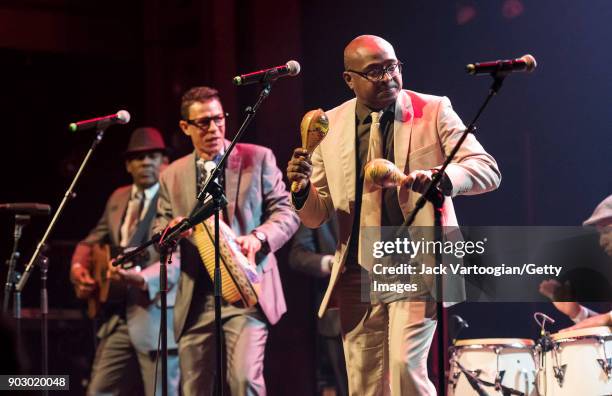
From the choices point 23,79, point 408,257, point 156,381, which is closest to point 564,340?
point 408,257

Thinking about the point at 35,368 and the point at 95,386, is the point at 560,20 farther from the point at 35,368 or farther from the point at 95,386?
the point at 35,368

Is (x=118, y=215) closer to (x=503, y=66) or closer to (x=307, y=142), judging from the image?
(x=307, y=142)

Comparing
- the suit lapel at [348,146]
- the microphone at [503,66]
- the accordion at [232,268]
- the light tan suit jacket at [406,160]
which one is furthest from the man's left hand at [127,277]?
the microphone at [503,66]

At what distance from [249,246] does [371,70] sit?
1396mm

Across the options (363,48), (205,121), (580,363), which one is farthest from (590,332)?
(205,121)

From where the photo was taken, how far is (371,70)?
15.2 ft

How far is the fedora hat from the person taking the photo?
7.35 m

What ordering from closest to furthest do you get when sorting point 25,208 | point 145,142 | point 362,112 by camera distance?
point 362,112 < point 25,208 < point 145,142

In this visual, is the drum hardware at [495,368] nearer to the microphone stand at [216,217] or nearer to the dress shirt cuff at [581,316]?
the dress shirt cuff at [581,316]

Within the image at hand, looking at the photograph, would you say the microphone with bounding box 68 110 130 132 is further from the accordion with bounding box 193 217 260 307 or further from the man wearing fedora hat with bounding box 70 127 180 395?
the man wearing fedora hat with bounding box 70 127 180 395

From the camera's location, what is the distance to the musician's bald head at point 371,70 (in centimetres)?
463

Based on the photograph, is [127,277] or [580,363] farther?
[127,277]

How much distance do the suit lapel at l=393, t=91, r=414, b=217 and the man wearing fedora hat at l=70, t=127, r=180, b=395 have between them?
235 centimetres

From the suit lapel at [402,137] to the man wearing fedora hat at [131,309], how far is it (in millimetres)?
2351
